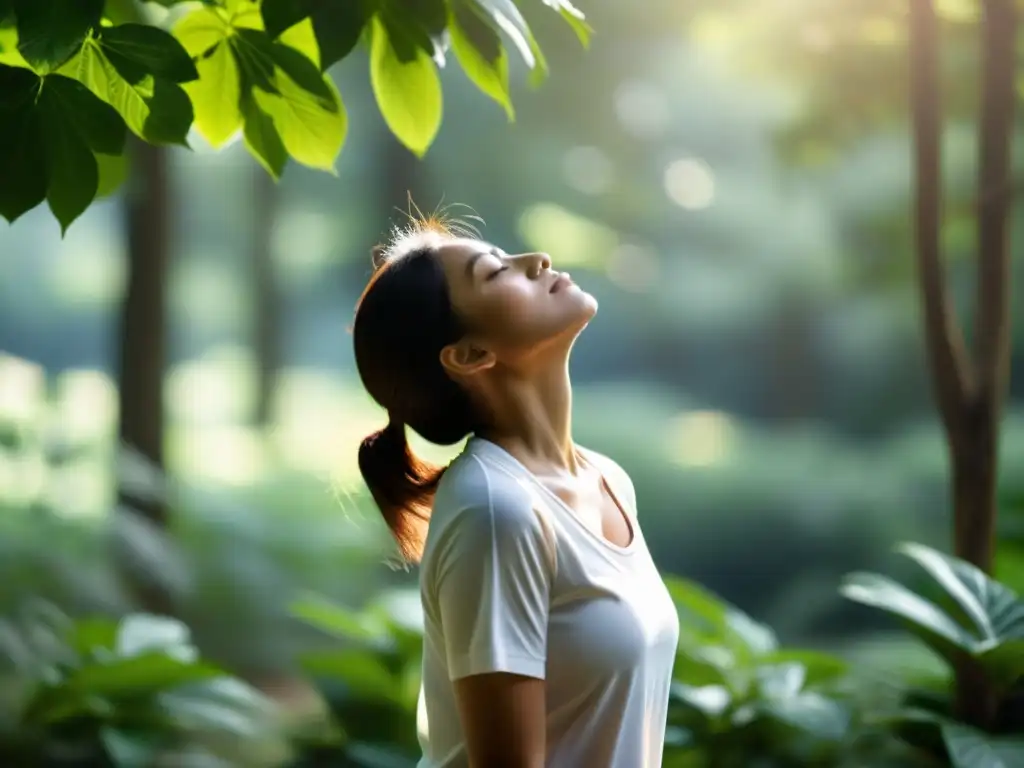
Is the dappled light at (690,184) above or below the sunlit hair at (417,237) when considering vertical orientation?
above

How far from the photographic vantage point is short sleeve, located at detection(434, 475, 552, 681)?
3.77ft

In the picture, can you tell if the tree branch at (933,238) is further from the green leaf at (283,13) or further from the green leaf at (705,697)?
the green leaf at (283,13)

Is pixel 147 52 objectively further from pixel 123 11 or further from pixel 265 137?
pixel 123 11

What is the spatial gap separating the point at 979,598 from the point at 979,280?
0.68 metres

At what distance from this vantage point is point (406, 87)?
4.71ft

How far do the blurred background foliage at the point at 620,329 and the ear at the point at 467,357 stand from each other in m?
2.67

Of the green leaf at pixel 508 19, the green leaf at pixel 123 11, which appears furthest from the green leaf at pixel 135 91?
the green leaf at pixel 508 19

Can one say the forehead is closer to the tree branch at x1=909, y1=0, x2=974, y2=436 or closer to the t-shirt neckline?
the t-shirt neckline

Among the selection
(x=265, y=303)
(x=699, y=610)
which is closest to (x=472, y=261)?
(x=699, y=610)

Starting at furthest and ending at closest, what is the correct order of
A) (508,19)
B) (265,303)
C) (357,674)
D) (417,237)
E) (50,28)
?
(265,303) → (357,674) → (417,237) → (508,19) → (50,28)

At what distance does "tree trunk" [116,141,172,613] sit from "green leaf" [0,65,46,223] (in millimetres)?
2881

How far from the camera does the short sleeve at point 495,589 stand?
115 cm

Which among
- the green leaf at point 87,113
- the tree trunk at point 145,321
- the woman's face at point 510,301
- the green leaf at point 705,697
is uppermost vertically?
the tree trunk at point 145,321

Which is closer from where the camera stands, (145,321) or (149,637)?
(149,637)
